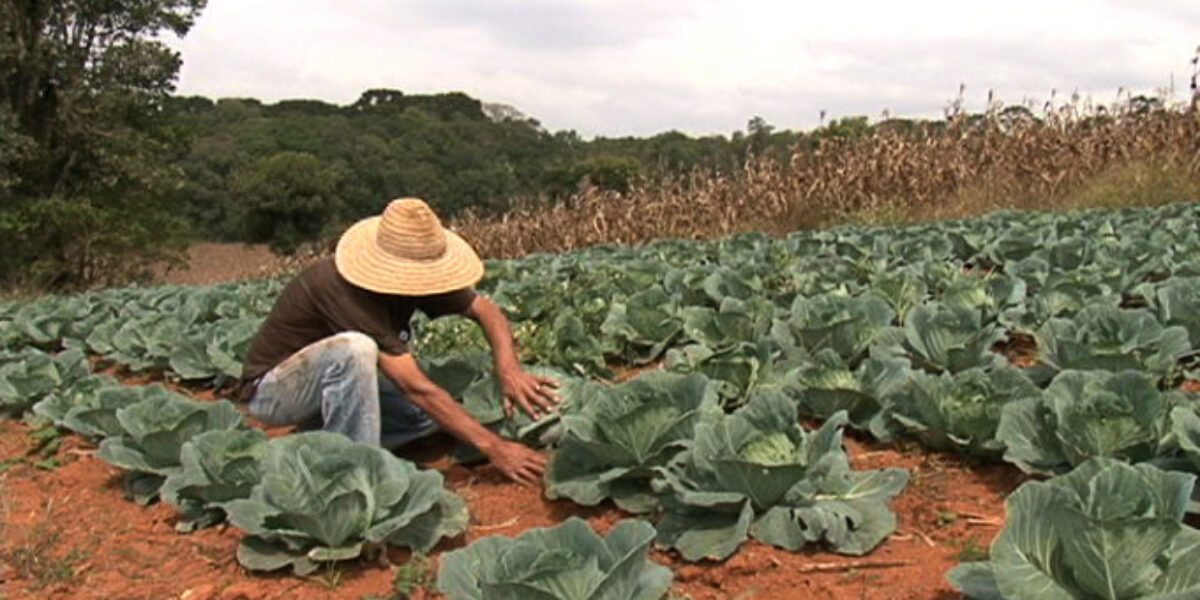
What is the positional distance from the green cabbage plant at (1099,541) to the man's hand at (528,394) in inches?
68.9

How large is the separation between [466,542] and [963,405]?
63.6 inches

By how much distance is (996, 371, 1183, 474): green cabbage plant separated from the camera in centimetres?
270

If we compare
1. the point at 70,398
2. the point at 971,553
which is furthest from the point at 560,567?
the point at 70,398

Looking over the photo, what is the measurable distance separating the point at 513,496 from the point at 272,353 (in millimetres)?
1261

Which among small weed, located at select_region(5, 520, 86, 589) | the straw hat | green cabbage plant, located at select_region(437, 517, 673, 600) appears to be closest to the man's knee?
the straw hat

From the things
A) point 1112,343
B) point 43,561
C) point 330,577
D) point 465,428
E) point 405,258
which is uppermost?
point 405,258

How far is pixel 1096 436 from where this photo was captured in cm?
271

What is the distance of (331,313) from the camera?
12.2 feet

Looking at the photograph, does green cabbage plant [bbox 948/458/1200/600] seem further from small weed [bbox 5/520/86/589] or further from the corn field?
the corn field

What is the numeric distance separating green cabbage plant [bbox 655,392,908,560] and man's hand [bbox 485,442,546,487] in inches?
26.3

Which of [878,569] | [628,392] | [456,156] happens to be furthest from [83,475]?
[456,156]

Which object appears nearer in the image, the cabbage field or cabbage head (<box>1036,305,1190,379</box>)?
the cabbage field

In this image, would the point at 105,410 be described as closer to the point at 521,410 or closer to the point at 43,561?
the point at 43,561

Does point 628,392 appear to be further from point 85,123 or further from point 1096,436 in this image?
point 85,123
